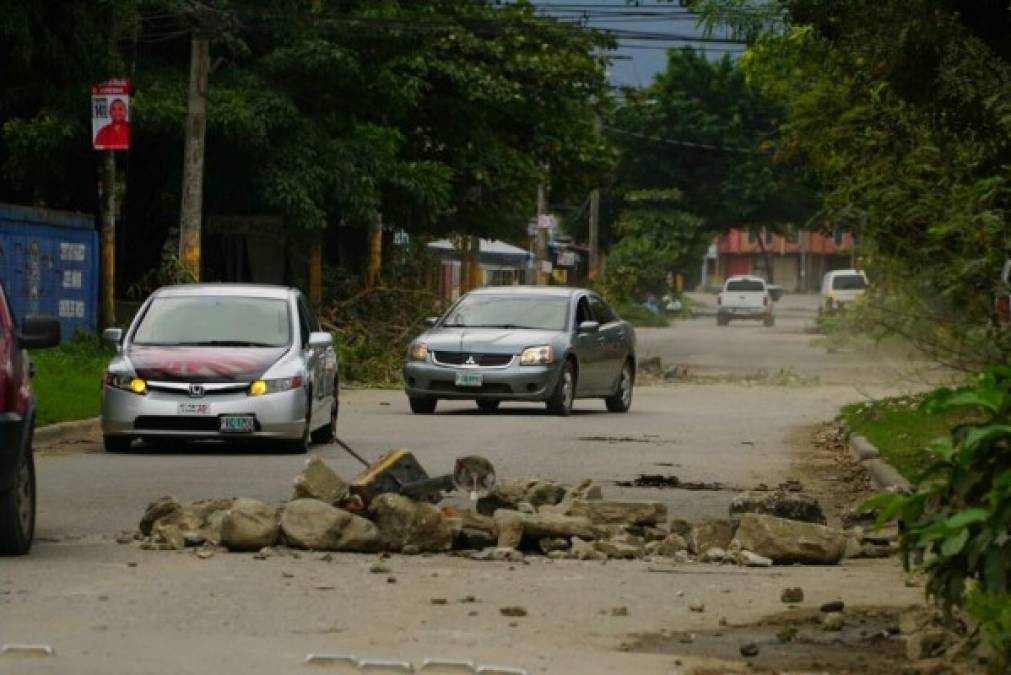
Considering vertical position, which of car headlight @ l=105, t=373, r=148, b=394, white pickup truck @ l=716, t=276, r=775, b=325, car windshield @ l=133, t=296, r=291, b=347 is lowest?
white pickup truck @ l=716, t=276, r=775, b=325

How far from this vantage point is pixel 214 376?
2027 cm

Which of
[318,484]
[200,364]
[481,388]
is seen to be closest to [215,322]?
[200,364]

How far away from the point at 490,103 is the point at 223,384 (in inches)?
1081

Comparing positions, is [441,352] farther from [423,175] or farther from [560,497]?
[423,175]

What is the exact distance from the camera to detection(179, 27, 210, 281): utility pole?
32719 millimetres

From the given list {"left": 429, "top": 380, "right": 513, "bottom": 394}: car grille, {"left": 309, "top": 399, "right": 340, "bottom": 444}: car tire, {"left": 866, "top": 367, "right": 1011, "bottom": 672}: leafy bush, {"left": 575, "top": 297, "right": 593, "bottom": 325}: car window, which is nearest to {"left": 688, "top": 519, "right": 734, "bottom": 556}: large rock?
{"left": 866, "top": 367, "right": 1011, "bottom": 672}: leafy bush

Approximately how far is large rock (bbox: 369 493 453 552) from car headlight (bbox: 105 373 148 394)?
7.76 metres

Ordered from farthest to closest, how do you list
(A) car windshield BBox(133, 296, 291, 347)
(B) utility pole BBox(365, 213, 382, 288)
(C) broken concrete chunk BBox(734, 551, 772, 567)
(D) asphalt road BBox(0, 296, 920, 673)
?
(B) utility pole BBox(365, 213, 382, 288) < (A) car windshield BBox(133, 296, 291, 347) < (C) broken concrete chunk BBox(734, 551, 772, 567) < (D) asphalt road BBox(0, 296, 920, 673)

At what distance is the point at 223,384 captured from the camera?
2030 cm

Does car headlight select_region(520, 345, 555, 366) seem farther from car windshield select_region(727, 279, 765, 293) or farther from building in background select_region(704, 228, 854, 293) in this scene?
building in background select_region(704, 228, 854, 293)

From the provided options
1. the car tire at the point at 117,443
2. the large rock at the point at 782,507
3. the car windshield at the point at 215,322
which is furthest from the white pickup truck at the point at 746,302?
the large rock at the point at 782,507

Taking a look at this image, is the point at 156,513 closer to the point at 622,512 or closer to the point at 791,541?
the point at 622,512

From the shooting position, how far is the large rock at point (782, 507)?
13.7m

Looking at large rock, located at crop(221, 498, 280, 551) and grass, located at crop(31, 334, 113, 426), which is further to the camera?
grass, located at crop(31, 334, 113, 426)
